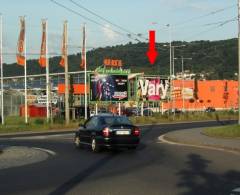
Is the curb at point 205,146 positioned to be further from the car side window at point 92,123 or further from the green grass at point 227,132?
the car side window at point 92,123

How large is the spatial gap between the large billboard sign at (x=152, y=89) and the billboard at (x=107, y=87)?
5.00 m

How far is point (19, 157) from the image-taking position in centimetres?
1977

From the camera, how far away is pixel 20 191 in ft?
38.9

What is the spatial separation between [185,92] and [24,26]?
A: 5598 centimetres

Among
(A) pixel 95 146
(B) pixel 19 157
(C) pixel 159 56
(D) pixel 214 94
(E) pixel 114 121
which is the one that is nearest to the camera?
(B) pixel 19 157

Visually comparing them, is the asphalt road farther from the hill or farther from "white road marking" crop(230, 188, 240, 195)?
the hill

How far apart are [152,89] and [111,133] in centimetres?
5190

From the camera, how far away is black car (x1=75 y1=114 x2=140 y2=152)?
22.1m

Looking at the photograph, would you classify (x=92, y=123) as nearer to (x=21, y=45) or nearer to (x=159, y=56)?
(x=21, y=45)

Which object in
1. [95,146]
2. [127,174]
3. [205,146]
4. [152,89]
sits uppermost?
[152,89]

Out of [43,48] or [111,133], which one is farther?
[43,48]

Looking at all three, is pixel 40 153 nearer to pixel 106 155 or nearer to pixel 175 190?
pixel 106 155

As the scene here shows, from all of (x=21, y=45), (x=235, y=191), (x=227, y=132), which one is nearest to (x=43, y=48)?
(x=21, y=45)

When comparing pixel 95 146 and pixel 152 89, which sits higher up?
pixel 152 89
